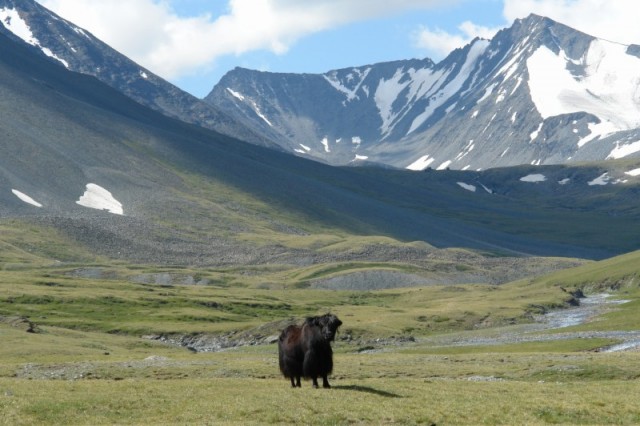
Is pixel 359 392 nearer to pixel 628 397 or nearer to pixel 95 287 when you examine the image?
pixel 628 397

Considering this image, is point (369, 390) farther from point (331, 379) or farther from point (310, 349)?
point (331, 379)

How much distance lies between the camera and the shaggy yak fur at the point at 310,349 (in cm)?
4284

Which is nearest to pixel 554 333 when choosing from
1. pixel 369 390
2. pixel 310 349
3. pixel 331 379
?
pixel 331 379

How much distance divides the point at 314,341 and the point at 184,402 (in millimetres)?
6469

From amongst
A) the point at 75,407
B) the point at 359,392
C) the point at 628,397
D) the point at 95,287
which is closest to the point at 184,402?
the point at 75,407

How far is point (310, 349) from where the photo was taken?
43156 millimetres

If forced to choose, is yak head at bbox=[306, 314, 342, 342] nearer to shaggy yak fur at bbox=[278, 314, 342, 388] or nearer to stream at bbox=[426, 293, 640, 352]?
shaggy yak fur at bbox=[278, 314, 342, 388]

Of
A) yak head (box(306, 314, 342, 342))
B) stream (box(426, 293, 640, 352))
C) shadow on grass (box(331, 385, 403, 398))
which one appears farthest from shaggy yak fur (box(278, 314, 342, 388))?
stream (box(426, 293, 640, 352))

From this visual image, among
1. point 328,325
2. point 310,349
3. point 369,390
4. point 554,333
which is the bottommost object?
point 369,390

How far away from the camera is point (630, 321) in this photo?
11688 centimetres

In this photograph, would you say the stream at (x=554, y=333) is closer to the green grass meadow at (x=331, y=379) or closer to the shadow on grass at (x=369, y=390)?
the green grass meadow at (x=331, y=379)

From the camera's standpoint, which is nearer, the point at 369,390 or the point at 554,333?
the point at 369,390

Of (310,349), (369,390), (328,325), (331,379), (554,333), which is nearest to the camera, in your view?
(328,325)

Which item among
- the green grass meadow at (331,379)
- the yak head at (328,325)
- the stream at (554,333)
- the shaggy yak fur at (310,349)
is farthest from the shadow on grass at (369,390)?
the stream at (554,333)
